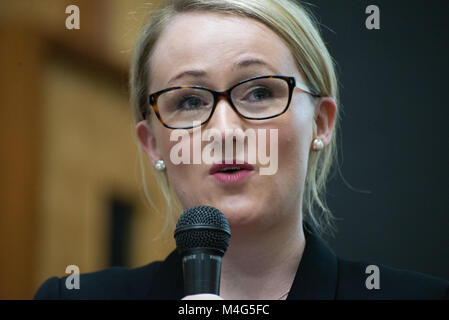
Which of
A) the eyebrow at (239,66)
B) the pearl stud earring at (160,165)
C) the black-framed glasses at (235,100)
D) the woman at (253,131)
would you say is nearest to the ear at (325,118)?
the woman at (253,131)

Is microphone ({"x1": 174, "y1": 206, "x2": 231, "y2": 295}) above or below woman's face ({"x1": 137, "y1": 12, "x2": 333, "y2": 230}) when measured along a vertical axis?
below

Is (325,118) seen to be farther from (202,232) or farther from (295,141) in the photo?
(202,232)

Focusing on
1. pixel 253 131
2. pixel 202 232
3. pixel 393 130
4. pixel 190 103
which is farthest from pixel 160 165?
pixel 393 130

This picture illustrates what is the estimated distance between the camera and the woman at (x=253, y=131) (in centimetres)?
155

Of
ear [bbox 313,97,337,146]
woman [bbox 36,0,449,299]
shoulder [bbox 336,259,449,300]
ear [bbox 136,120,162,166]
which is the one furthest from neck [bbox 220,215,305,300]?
ear [bbox 136,120,162,166]

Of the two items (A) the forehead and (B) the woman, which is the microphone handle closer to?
(B) the woman

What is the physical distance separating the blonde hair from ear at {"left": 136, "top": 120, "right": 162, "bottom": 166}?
0.05 m

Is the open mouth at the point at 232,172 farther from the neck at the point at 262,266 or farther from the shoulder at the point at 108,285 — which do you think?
the shoulder at the point at 108,285

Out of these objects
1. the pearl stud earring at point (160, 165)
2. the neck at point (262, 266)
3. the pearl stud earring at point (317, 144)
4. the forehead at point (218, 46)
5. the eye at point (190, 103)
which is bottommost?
the neck at point (262, 266)

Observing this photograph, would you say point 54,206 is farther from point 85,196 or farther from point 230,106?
point 230,106

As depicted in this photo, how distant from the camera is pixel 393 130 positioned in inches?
87.9

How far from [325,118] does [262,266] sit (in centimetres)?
46

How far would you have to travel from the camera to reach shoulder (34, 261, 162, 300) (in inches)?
73.9

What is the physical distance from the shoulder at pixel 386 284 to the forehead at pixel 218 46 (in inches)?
22.5
